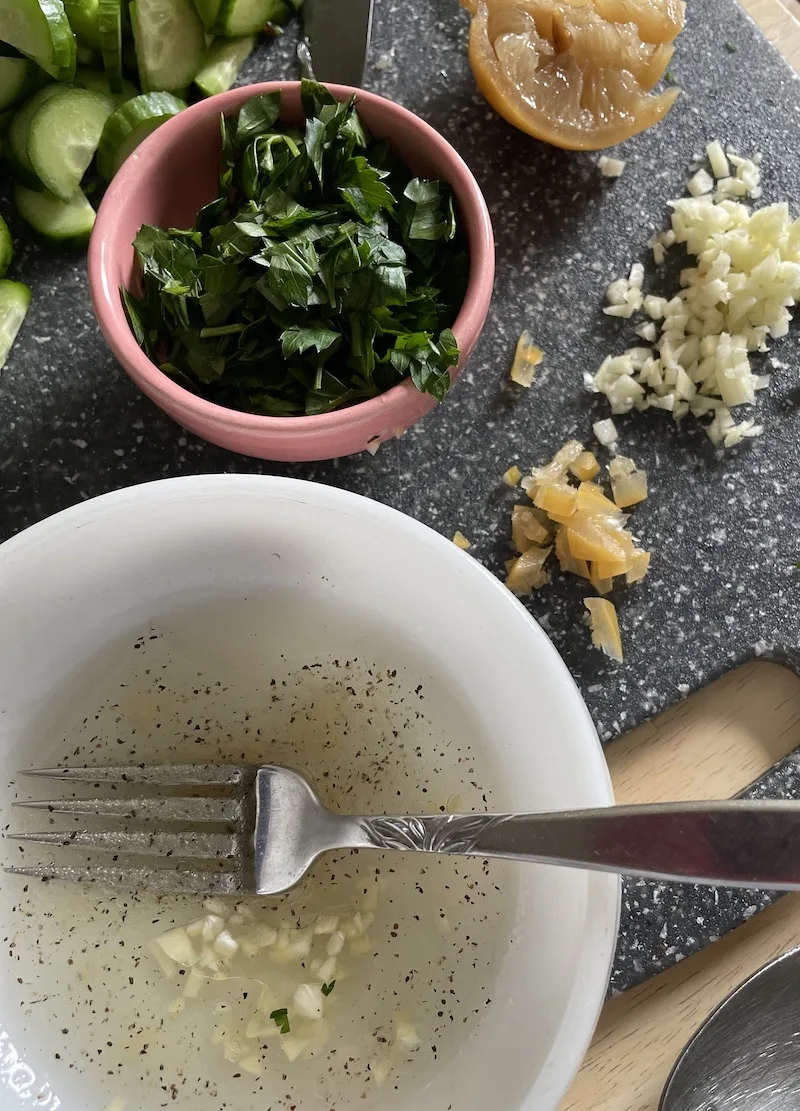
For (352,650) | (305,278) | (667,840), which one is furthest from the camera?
(352,650)

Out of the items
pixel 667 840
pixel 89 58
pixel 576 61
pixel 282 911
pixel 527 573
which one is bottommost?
pixel 282 911

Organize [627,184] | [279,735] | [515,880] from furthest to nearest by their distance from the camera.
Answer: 1. [627,184]
2. [279,735]
3. [515,880]

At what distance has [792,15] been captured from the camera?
1.00m

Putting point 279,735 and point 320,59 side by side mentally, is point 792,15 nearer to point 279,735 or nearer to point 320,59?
point 320,59

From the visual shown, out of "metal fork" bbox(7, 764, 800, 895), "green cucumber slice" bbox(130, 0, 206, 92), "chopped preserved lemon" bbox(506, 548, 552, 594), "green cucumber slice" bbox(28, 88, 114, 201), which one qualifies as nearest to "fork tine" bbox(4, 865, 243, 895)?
"metal fork" bbox(7, 764, 800, 895)

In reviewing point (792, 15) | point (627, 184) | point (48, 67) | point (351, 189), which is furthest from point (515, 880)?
point (792, 15)

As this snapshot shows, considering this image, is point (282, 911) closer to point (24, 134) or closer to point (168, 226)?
point (168, 226)

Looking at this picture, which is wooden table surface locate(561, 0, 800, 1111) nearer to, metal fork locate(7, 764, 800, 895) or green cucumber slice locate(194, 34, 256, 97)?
metal fork locate(7, 764, 800, 895)

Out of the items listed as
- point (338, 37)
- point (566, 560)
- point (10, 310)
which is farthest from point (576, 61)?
point (10, 310)

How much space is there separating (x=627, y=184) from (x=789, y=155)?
0.56ft

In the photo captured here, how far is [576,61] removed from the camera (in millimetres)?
Answer: 802

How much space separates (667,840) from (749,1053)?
37cm

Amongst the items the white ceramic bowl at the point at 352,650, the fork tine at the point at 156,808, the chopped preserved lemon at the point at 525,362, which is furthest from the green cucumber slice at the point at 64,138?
the fork tine at the point at 156,808

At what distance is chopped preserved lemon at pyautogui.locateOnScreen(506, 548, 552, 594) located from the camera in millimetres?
817
